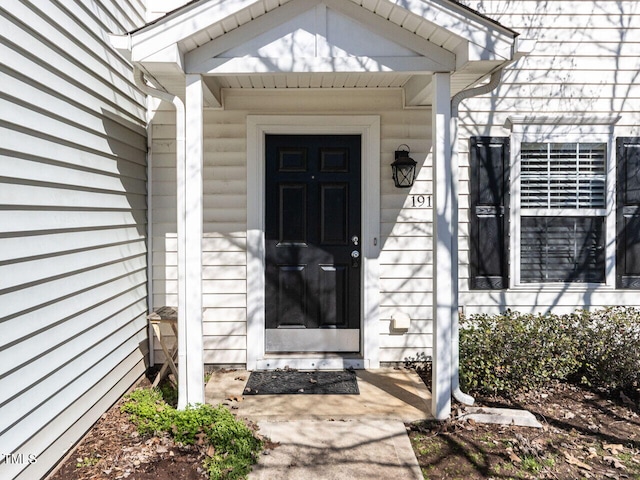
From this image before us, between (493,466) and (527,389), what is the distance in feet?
4.03

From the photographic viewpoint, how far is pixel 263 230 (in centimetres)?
415

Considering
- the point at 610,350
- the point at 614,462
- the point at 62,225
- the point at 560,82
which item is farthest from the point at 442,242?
the point at 62,225

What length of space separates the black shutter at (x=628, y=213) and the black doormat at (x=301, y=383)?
8.76 feet

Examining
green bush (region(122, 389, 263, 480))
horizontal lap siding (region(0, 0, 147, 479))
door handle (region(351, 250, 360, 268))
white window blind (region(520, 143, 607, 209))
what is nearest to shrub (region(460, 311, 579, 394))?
door handle (region(351, 250, 360, 268))

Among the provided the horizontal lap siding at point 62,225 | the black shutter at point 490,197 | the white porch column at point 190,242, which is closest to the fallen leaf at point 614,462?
the black shutter at point 490,197

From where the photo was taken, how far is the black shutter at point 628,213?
423 cm

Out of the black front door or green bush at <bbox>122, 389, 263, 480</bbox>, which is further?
the black front door

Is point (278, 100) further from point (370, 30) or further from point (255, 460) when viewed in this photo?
point (255, 460)

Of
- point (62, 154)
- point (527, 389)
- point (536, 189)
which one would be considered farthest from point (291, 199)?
point (527, 389)

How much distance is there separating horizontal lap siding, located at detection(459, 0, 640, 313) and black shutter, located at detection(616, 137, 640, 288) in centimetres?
14

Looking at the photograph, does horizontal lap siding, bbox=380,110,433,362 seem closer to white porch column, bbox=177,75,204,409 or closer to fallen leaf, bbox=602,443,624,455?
fallen leaf, bbox=602,443,624,455

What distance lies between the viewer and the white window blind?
167 inches

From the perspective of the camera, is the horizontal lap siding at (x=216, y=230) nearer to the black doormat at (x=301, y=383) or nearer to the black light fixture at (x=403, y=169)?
the black doormat at (x=301, y=383)

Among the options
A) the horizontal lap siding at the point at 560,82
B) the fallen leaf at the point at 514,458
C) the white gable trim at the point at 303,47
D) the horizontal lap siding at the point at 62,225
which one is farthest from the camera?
the horizontal lap siding at the point at 560,82
